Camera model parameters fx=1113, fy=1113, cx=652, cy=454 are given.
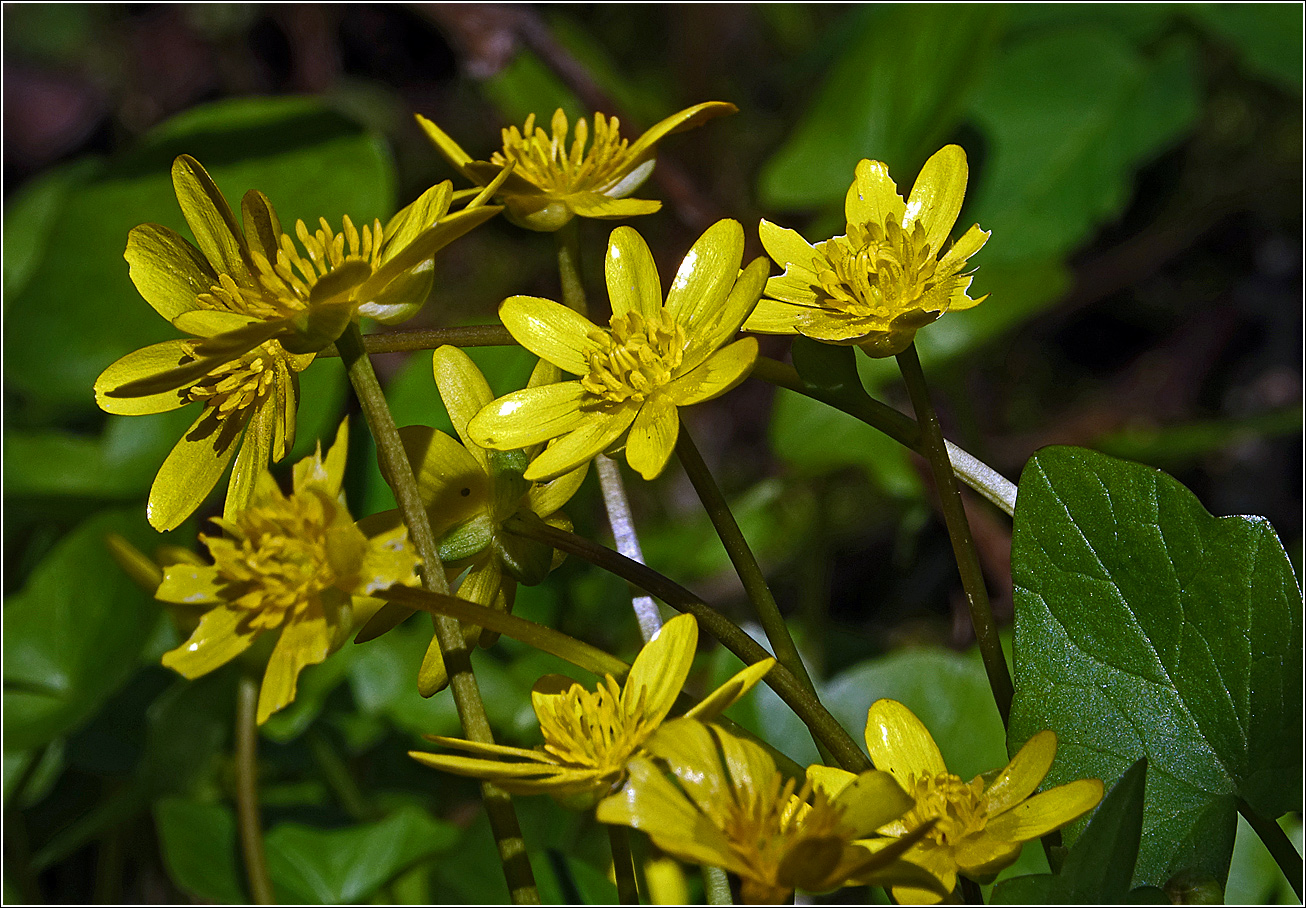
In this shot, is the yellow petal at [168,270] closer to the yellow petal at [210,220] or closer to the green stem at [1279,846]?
the yellow petal at [210,220]

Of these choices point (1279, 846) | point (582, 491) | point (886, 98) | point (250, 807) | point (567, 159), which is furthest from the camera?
point (886, 98)

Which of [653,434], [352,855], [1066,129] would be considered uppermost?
[1066,129]

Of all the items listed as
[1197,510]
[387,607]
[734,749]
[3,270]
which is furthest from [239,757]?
[3,270]

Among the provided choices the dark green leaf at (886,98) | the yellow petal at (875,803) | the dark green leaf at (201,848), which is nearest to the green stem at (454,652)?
the yellow petal at (875,803)

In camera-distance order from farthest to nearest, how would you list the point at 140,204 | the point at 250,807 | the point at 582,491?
1. the point at 140,204
2. the point at 582,491
3. the point at 250,807

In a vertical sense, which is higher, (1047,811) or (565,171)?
(565,171)

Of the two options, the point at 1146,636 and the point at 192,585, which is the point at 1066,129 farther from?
the point at 192,585

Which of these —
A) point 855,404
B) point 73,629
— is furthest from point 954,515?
point 73,629

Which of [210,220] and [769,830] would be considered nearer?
[769,830]

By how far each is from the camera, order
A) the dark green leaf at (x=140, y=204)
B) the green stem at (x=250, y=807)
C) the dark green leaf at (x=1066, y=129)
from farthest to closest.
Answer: the dark green leaf at (x=1066, y=129) < the dark green leaf at (x=140, y=204) < the green stem at (x=250, y=807)
